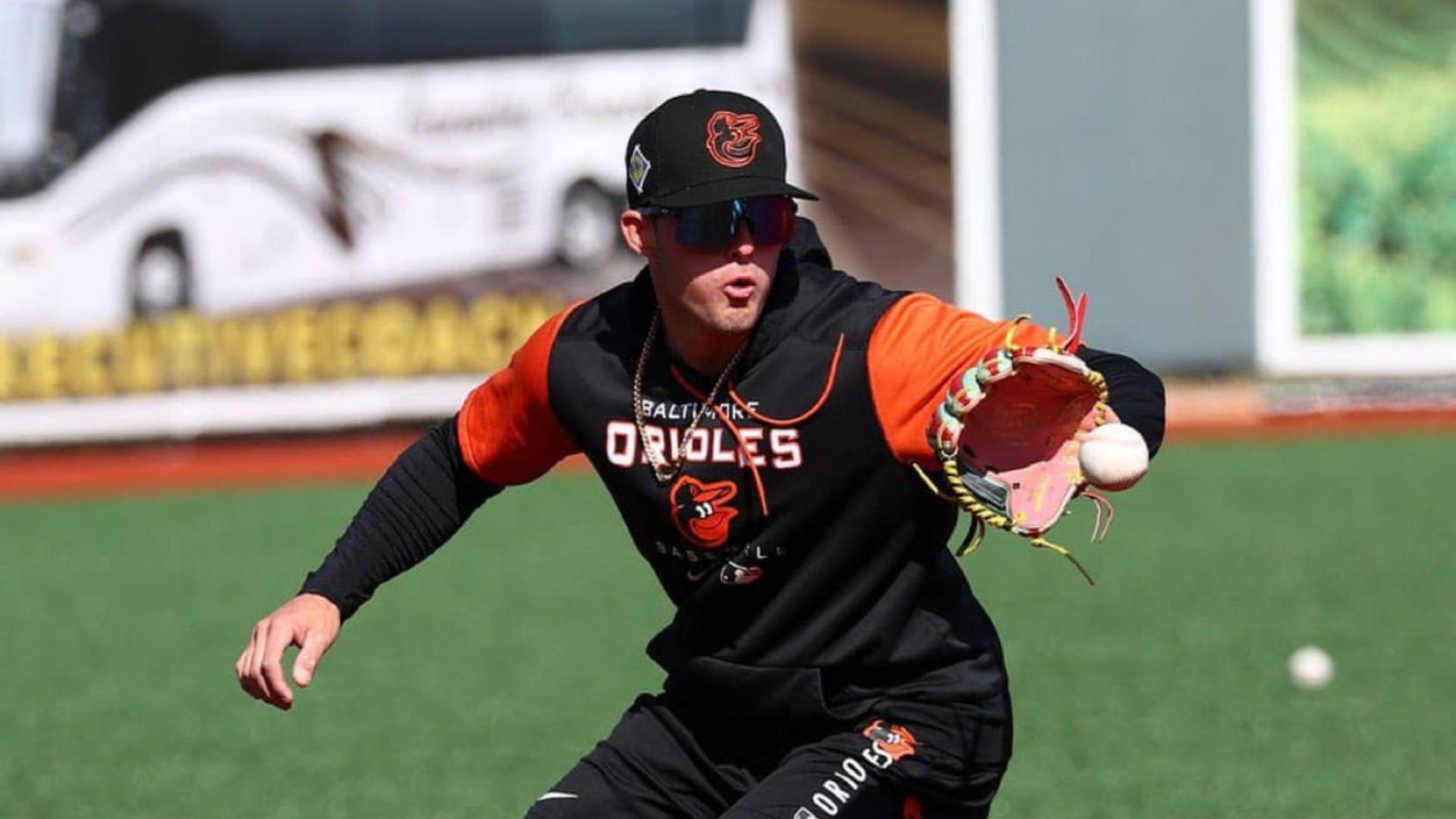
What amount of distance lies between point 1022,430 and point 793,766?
2.71 ft

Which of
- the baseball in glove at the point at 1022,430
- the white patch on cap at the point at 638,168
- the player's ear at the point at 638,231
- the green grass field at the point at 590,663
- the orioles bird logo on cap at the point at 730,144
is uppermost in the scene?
the orioles bird logo on cap at the point at 730,144

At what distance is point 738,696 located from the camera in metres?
4.70

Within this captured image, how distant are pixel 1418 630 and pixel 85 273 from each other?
45.4ft

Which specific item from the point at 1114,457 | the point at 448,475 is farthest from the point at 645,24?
the point at 1114,457

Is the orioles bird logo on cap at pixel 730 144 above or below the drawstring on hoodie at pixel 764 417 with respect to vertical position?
above

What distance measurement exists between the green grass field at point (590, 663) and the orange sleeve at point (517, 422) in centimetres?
277

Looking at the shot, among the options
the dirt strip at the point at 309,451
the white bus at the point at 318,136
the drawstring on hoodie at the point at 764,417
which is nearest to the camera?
the drawstring on hoodie at the point at 764,417

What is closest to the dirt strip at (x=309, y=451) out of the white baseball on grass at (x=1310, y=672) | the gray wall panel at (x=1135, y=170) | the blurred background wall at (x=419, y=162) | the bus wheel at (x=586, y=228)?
the blurred background wall at (x=419, y=162)

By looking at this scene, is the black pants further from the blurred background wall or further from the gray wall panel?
the gray wall panel

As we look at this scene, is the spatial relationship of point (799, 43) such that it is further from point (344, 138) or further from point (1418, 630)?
point (1418, 630)

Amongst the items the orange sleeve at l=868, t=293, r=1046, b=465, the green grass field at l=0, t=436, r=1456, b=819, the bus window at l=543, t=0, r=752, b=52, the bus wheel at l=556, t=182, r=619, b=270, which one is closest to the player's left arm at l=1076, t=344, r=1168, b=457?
the orange sleeve at l=868, t=293, r=1046, b=465

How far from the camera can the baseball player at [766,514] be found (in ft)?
A: 14.9

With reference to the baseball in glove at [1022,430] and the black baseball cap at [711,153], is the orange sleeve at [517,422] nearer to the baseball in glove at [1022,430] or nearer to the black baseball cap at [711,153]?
the black baseball cap at [711,153]

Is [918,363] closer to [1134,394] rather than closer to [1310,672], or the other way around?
[1134,394]
